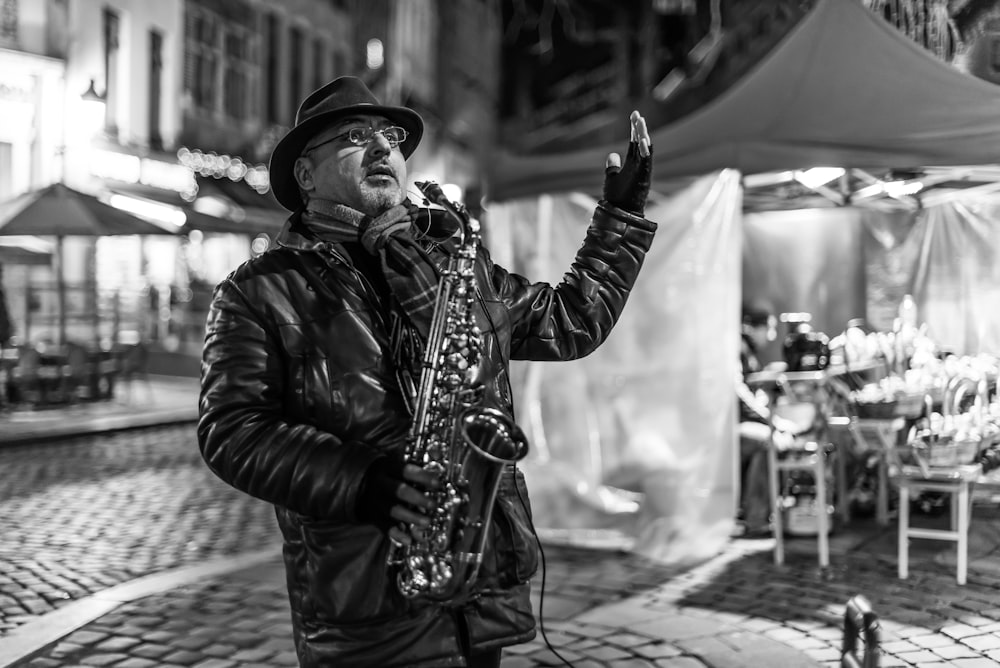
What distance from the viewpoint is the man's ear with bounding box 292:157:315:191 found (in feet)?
9.31

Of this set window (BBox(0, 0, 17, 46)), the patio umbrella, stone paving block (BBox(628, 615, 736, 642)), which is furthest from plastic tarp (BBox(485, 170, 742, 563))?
window (BBox(0, 0, 17, 46))

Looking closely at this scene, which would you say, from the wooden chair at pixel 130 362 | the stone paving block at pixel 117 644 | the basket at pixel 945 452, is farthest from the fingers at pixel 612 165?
the wooden chair at pixel 130 362

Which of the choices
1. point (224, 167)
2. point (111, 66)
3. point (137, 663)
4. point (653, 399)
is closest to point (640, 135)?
point (137, 663)

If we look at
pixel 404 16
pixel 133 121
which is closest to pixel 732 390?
pixel 133 121

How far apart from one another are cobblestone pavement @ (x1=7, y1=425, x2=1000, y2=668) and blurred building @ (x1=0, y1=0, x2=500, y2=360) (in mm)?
5932

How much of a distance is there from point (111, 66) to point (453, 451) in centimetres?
1966

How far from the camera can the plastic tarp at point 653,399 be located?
6.96m

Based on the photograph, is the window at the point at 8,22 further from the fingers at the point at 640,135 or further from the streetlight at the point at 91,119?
the fingers at the point at 640,135

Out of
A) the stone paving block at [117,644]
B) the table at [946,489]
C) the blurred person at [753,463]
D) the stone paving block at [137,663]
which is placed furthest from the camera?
the blurred person at [753,463]

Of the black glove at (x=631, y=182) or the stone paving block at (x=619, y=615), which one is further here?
the stone paving block at (x=619, y=615)

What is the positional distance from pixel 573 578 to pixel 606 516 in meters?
1.15

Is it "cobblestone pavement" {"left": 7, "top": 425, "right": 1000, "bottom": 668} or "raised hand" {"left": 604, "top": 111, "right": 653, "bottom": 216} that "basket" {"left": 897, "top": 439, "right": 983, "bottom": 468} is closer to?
"cobblestone pavement" {"left": 7, "top": 425, "right": 1000, "bottom": 668}

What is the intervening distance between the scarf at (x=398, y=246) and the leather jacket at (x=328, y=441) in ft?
0.23

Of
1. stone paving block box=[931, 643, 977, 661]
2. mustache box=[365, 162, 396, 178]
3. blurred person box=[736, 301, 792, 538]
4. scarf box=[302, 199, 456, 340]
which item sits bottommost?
stone paving block box=[931, 643, 977, 661]
